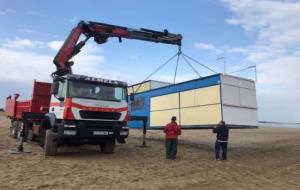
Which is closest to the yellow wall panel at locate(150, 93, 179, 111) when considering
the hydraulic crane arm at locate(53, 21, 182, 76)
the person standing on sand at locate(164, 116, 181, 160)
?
the hydraulic crane arm at locate(53, 21, 182, 76)

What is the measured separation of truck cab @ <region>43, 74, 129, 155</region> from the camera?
1306 centimetres

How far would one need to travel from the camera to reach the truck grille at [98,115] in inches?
520

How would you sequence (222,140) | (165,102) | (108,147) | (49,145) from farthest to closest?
(165,102), (108,147), (222,140), (49,145)

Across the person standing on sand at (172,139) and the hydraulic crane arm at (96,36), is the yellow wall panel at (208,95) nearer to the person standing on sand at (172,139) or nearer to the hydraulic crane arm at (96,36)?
the hydraulic crane arm at (96,36)

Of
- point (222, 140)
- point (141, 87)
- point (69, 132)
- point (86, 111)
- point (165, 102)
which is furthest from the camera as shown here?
point (141, 87)

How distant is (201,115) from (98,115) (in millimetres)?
5849

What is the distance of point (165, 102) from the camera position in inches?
816

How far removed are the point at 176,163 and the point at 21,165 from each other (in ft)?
17.0

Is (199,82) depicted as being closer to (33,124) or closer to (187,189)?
(33,124)

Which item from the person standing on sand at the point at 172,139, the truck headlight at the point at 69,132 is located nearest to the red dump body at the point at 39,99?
the truck headlight at the point at 69,132

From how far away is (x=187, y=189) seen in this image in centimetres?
919

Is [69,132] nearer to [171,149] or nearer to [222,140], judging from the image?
[171,149]

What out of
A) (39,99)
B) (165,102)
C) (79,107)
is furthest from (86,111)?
(165,102)

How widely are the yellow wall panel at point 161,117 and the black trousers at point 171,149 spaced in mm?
4710
